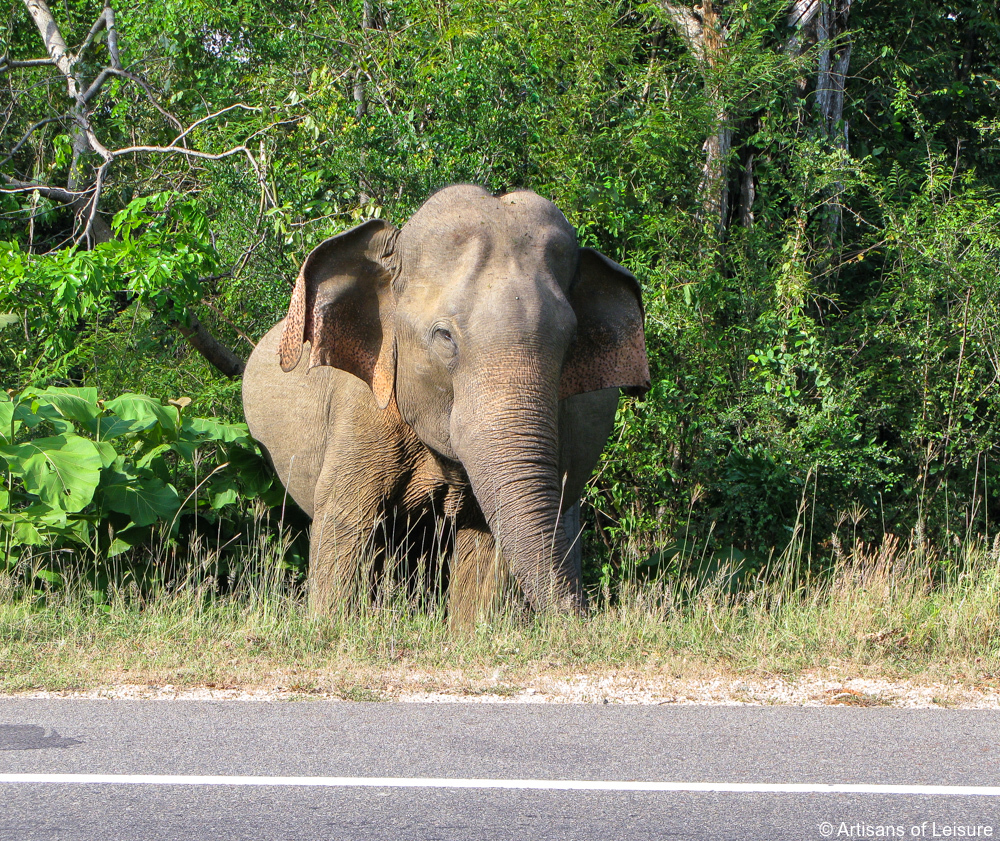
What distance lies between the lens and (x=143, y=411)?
9.01m

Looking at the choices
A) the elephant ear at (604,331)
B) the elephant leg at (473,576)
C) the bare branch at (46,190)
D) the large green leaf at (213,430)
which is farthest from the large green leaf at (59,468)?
the bare branch at (46,190)

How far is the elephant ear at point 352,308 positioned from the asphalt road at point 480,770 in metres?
2.44

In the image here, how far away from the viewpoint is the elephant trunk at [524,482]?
6.43 metres

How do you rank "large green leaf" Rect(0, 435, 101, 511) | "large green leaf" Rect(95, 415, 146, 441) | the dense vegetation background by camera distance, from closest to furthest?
1. "large green leaf" Rect(0, 435, 101, 511)
2. "large green leaf" Rect(95, 415, 146, 441)
3. the dense vegetation background

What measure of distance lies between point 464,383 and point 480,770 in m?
2.60

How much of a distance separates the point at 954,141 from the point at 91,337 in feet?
32.4

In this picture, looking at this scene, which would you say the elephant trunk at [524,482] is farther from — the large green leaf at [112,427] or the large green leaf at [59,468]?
the large green leaf at [112,427]

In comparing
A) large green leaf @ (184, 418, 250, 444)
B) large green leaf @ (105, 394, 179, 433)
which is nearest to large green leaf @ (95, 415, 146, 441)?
large green leaf @ (105, 394, 179, 433)

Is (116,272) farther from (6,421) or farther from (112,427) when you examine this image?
(6,421)

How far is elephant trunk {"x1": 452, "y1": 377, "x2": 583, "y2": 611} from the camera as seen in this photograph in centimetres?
643

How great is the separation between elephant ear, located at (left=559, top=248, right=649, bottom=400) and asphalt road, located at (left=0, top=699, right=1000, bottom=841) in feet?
8.10

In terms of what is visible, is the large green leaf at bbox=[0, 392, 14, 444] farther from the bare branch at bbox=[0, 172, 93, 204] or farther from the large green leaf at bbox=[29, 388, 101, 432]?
the bare branch at bbox=[0, 172, 93, 204]

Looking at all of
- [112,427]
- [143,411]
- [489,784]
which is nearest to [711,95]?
[143,411]

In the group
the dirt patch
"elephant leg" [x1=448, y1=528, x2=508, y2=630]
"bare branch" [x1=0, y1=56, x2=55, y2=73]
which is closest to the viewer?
→ the dirt patch
